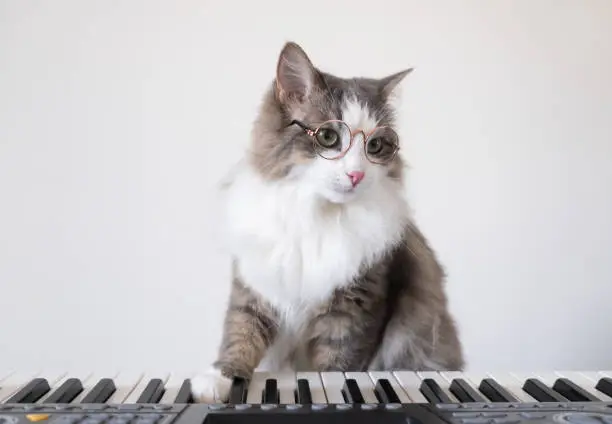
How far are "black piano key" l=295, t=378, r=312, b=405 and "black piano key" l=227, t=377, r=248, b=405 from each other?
8 centimetres

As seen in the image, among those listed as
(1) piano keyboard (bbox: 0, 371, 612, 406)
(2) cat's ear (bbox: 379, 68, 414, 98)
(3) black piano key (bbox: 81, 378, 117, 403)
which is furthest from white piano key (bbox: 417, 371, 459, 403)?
(2) cat's ear (bbox: 379, 68, 414, 98)

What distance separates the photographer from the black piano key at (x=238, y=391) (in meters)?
0.84

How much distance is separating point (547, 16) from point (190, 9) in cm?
87

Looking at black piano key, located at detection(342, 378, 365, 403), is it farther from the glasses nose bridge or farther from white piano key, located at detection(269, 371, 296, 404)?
Answer: the glasses nose bridge

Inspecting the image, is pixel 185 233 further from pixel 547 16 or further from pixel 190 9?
pixel 547 16

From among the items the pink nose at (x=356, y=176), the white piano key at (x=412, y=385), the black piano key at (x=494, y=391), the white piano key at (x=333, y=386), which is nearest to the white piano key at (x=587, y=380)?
the black piano key at (x=494, y=391)

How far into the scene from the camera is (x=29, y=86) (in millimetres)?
1390

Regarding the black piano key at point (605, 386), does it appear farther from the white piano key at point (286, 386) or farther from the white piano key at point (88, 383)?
the white piano key at point (88, 383)

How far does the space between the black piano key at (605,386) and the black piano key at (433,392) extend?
220mm

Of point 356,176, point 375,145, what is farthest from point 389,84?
point 356,176

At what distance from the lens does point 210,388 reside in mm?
866

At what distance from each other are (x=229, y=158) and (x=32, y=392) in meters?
0.73

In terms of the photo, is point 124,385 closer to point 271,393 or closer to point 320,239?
point 271,393

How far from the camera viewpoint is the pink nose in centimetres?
108
